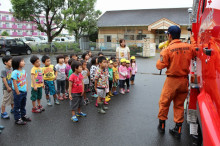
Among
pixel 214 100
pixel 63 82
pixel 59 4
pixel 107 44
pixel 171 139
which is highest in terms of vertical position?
pixel 59 4

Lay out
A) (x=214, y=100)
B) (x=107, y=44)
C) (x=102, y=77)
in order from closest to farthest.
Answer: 1. (x=214, y=100)
2. (x=102, y=77)
3. (x=107, y=44)

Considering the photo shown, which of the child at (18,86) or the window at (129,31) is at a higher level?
the window at (129,31)

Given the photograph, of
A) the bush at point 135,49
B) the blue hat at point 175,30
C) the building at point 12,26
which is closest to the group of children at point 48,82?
the blue hat at point 175,30

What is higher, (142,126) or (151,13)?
(151,13)

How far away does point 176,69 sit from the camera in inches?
132

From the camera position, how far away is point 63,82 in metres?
5.83

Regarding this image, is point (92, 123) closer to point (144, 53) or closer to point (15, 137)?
point (15, 137)

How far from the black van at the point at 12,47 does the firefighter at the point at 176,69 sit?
734 inches

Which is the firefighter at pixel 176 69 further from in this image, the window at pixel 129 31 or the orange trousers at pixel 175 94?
the window at pixel 129 31

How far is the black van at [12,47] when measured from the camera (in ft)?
61.0

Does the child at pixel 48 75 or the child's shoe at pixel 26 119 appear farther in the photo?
the child at pixel 48 75

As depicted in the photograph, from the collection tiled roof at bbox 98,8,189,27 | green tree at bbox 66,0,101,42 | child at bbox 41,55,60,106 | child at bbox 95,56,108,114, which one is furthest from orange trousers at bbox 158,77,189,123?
tiled roof at bbox 98,8,189,27

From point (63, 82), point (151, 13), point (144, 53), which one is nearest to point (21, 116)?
point (63, 82)

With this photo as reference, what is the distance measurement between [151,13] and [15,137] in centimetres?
2797
